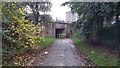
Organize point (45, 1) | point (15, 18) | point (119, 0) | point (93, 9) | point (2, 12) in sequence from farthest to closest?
Answer: point (45, 1)
point (93, 9)
point (119, 0)
point (15, 18)
point (2, 12)

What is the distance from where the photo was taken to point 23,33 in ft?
19.7

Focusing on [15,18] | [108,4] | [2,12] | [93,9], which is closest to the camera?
[2,12]

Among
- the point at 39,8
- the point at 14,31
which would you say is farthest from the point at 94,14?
the point at 14,31

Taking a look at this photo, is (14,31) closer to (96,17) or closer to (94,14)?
(94,14)

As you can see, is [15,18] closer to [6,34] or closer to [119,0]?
[6,34]

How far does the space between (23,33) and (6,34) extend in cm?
57

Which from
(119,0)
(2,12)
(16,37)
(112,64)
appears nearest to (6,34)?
(16,37)

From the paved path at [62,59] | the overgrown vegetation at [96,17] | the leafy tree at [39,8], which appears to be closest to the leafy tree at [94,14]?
the overgrown vegetation at [96,17]

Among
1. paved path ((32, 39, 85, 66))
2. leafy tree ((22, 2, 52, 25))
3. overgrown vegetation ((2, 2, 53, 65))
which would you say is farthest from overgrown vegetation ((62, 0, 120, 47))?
overgrown vegetation ((2, 2, 53, 65))

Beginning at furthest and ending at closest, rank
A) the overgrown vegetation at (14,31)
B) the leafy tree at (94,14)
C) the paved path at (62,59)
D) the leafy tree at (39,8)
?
the leafy tree at (39,8) → the leafy tree at (94,14) → the paved path at (62,59) → the overgrown vegetation at (14,31)

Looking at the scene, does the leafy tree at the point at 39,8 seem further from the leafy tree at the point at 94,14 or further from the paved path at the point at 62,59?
the paved path at the point at 62,59

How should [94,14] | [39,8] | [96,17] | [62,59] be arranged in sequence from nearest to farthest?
1. [62,59]
2. [94,14]
3. [96,17]
4. [39,8]

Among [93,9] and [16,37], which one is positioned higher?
[93,9]

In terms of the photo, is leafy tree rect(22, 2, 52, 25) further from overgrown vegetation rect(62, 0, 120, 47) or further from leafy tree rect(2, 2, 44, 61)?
leafy tree rect(2, 2, 44, 61)
